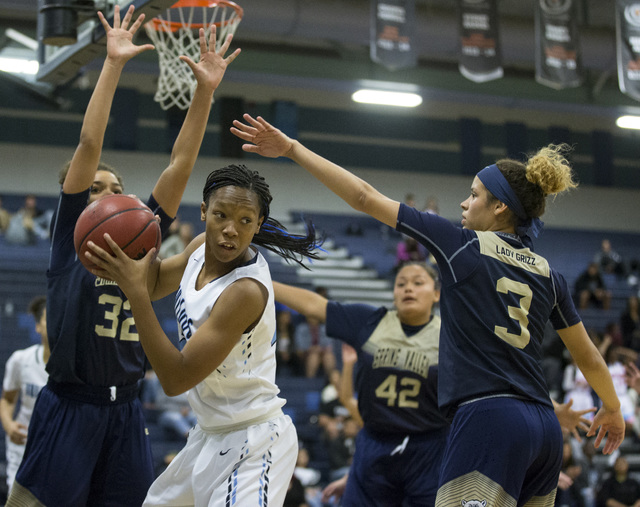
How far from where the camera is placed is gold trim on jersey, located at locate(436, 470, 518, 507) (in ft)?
10.1

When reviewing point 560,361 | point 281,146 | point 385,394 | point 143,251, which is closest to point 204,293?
point 143,251

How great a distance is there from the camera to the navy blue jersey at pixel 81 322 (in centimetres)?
364

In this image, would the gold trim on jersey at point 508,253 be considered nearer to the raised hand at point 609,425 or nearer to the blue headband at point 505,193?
the blue headband at point 505,193

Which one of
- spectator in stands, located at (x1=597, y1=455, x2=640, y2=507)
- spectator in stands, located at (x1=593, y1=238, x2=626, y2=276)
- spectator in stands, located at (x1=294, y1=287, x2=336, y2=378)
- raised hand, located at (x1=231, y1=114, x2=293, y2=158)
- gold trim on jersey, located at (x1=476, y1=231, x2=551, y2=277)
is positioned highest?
raised hand, located at (x1=231, y1=114, x2=293, y2=158)

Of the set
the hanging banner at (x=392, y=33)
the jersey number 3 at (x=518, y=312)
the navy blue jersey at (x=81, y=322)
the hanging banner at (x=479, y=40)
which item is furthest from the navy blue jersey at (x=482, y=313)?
the hanging banner at (x=479, y=40)

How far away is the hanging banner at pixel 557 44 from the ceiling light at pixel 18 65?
7.42m

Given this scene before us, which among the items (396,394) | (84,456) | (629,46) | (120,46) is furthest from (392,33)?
(84,456)

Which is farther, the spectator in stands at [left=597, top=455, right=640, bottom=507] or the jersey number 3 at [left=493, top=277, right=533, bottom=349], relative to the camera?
the spectator in stands at [left=597, top=455, right=640, bottom=507]

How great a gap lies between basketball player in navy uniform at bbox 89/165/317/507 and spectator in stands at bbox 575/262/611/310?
14184mm

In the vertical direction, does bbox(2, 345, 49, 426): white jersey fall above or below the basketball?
below

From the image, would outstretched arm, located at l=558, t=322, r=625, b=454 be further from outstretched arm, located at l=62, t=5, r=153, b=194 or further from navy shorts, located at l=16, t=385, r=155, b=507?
outstretched arm, located at l=62, t=5, r=153, b=194

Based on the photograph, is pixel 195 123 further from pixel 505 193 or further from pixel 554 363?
pixel 554 363

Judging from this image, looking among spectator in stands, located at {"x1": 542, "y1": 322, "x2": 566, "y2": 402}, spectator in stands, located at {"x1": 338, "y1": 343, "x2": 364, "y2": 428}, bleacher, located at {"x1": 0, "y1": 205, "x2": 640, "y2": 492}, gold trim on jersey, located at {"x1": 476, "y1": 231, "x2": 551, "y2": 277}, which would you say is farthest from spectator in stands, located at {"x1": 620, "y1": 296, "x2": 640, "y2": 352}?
gold trim on jersey, located at {"x1": 476, "y1": 231, "x2": 551, "y2": 277}

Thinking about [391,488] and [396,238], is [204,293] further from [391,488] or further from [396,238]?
[396,238]
